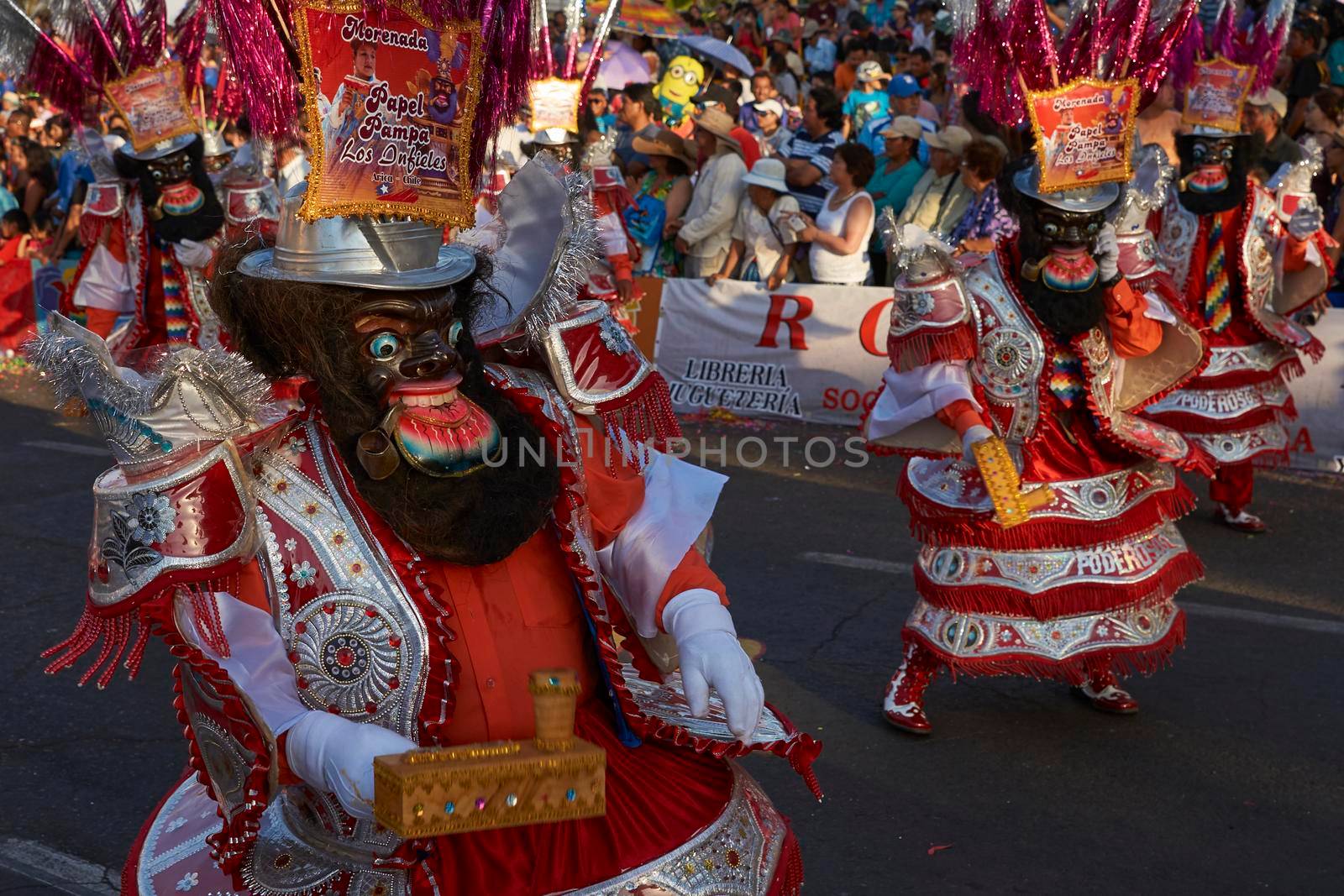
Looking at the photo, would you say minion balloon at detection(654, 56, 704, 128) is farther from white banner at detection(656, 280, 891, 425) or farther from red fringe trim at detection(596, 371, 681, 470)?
red fringe trim at detection(596, 371, 681, 470)

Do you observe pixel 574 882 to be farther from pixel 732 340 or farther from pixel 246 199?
pixel 732 340

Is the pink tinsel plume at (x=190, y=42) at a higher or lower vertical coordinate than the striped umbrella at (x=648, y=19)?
higher

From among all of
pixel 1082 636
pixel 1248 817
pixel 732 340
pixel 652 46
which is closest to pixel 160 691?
pixel 1082 636

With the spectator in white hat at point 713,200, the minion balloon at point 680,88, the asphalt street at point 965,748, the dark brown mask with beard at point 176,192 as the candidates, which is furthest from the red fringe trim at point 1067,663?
the minion balloon at point 680,88

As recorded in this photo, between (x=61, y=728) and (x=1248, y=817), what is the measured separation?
3779 millimetres

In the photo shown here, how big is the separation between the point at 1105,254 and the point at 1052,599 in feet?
3.71

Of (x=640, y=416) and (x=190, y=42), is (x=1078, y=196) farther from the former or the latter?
(x=190, y=42)

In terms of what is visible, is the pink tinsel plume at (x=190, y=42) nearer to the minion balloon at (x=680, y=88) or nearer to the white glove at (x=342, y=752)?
the white glove at (x=342, y=752)

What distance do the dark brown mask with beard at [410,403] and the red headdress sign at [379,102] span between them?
0.51 ft

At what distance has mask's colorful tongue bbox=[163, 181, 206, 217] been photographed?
721 cm

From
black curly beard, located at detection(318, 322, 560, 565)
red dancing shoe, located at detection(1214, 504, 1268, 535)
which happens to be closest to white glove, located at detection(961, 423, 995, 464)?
black curly beard, located at detection(318, 322, 560, 565)

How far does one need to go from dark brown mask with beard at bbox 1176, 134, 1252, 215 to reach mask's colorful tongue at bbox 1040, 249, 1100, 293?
2.97 metres

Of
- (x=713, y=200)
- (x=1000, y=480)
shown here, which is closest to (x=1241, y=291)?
(x=1000, y=480)

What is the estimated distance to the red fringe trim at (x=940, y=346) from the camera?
15.9 feet
